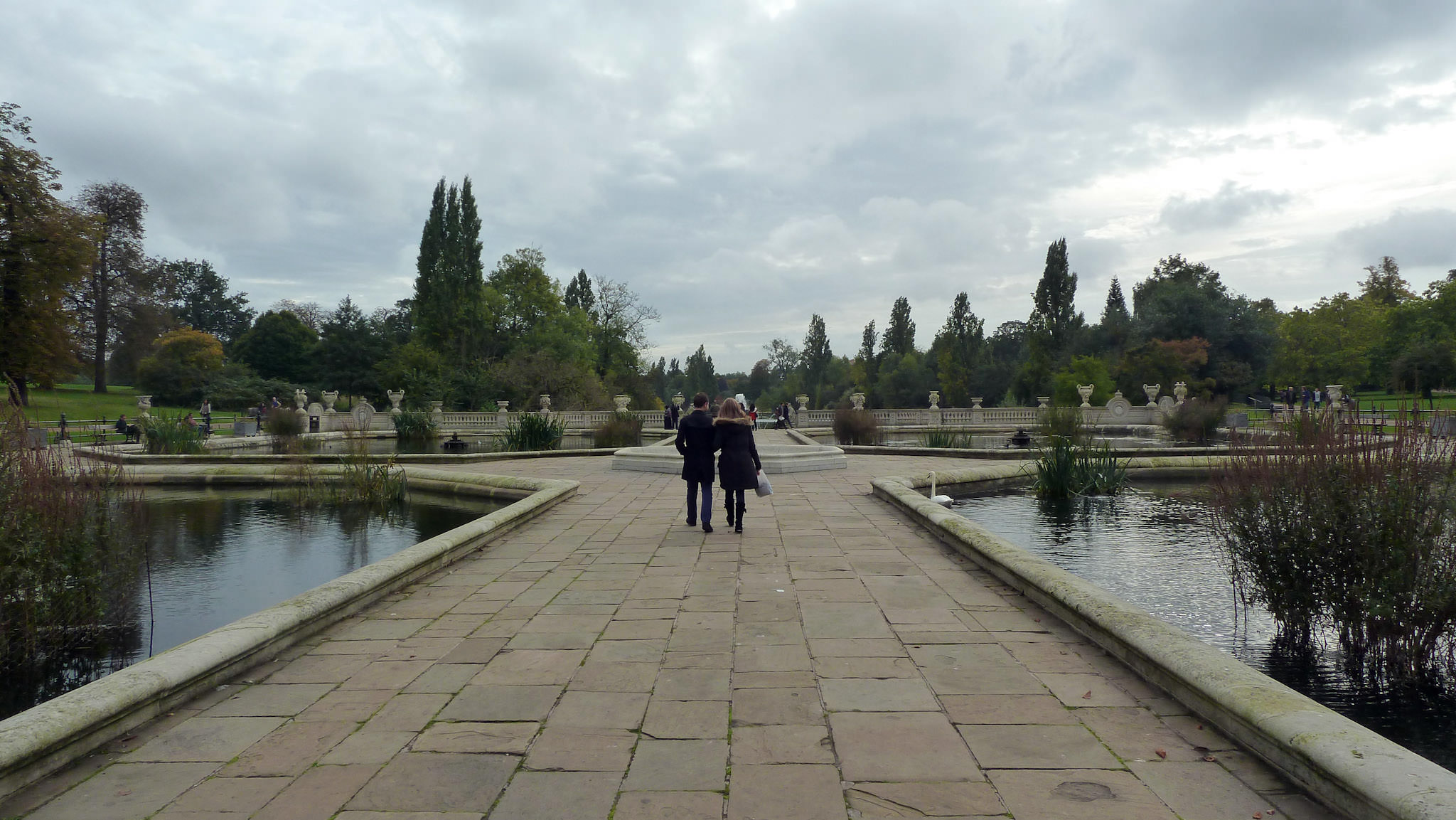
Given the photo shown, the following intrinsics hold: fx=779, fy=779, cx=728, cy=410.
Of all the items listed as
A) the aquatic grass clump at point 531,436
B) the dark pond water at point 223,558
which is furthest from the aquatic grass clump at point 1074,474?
the aquatic grass clump at point 531,436

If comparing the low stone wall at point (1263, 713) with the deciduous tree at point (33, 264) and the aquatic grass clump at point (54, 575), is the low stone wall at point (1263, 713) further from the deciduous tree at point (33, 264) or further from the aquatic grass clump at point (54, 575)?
the deciduous tree at point (33, 264)

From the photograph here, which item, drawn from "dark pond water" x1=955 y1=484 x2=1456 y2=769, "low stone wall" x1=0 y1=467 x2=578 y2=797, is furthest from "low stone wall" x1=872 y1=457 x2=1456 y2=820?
"low stone wall" x1=0 y1=467 x2=578 y2=797

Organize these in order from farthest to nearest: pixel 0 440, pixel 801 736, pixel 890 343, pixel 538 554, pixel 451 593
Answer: pixel 890 343, pixel 538 554, pixel 451 593, pixel 0 440, pixel 801 736

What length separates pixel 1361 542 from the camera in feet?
13.6

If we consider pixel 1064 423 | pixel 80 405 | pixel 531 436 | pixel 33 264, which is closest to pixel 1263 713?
pixel 1064 423

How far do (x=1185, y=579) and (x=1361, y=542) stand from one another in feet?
7.83

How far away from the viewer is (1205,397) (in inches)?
1395

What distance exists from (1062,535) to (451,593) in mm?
6219

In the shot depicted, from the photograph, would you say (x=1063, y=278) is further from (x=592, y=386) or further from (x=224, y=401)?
(x=224, y=401)

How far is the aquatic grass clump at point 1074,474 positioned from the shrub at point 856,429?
39.4 feet

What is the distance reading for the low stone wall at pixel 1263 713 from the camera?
2186mm

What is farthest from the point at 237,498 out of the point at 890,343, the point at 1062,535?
the point at 890,343

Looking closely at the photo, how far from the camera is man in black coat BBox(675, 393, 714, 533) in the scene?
25.6 feet

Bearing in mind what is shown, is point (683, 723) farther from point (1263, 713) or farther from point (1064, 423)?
point (1064, 423)
